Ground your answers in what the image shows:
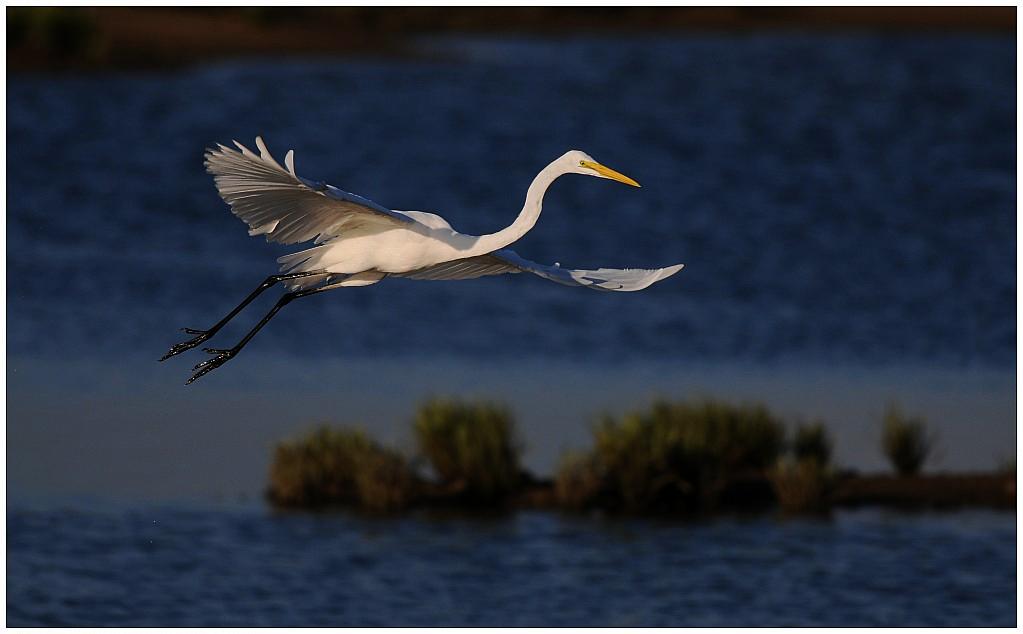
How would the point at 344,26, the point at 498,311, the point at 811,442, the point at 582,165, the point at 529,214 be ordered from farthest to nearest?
the point at 344,26 → the point at 498,311 → the point at 811,442 → the point at 582,165 → the point at 529,214

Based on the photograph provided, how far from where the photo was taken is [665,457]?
17547mm

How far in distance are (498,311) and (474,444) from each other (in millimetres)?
5460

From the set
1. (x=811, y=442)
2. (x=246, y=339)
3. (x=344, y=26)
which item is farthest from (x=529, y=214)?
→ (x=344, y=26)

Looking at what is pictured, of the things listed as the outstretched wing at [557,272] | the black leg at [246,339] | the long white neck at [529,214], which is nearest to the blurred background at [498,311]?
the black leg at [246,339]

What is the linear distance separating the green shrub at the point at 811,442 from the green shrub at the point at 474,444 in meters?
3.01

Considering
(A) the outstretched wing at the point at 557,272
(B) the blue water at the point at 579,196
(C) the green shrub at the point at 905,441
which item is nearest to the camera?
(A) the outstretched wing at the point at 557,272

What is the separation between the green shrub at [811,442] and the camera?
18234 mm

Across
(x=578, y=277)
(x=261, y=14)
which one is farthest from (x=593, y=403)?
(x=261, y=14)

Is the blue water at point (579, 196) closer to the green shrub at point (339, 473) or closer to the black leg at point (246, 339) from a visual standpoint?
the green shrub at point (339, 473)

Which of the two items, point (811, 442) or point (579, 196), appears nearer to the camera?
point (811, 442)

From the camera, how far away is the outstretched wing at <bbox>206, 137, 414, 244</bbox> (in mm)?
7762

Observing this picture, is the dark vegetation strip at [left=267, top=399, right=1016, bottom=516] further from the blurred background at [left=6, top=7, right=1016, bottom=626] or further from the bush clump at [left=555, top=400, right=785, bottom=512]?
the blurred background at [left=6, top=7, right=1016, bottom=626]

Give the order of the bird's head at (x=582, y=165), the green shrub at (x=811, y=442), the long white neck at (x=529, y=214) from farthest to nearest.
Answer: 1. the green shrub at (x=811, y=442)
2. the bird's head at (x=582, y=165)
3. the long white neck at (x=529, y=214)

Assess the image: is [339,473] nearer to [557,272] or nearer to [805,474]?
[805,474]
